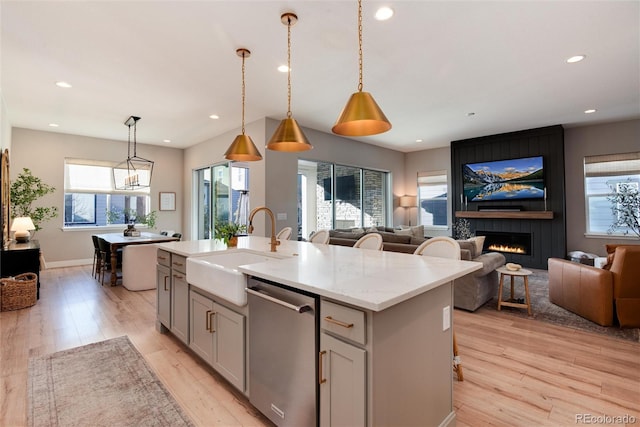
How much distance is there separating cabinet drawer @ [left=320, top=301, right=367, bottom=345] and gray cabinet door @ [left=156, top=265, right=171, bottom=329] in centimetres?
206

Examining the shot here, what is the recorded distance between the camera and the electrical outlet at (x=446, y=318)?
1.69m

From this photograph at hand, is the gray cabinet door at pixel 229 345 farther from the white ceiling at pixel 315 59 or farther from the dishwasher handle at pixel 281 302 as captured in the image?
the white ceiling at pixel 315 59

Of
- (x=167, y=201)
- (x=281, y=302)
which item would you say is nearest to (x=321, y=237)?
(x=281, y=302)

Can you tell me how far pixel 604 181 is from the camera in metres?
6.11

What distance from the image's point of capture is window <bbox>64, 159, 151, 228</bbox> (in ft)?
22.0

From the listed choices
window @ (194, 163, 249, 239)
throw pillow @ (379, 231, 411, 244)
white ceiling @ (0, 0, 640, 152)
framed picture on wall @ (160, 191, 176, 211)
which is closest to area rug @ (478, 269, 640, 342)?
throw pillow @ (379, 231, 411, 244)

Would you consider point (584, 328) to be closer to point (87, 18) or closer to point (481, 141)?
point (481, 141)

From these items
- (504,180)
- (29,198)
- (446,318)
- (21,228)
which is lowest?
(446,318)

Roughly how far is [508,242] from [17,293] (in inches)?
342

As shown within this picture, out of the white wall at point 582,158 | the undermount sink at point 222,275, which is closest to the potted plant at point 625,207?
the white wall at point 582,158

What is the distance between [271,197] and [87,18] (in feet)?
11.1

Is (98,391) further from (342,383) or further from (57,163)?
(57,163)

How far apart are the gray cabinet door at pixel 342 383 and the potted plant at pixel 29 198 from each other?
21.8 ft

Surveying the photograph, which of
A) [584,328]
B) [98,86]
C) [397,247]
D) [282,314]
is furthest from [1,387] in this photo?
[584,328]
